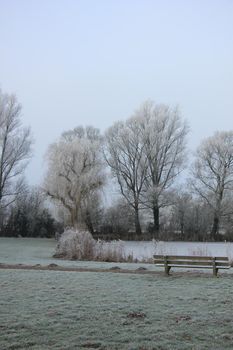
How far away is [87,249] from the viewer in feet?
74.6

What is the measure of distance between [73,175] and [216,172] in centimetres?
1655

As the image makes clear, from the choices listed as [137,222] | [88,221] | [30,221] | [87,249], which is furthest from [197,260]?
[30,221]

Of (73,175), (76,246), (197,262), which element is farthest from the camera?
(73,175)

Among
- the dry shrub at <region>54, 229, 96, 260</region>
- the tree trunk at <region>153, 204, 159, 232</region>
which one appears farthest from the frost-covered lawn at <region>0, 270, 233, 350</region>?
the tree trunk at <region>153, 204, 159, 232</region>

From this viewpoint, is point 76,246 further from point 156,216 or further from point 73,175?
point 156,216

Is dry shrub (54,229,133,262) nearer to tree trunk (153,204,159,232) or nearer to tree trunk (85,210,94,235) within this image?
tree trunk (85,210,94,235)

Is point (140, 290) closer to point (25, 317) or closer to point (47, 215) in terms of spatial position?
point (25, 317)

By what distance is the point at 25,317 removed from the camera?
24.1 ft

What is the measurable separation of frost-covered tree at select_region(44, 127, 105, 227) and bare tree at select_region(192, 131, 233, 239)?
12.6m

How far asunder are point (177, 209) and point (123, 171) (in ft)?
24.7

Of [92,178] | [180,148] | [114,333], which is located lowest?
[114,333]

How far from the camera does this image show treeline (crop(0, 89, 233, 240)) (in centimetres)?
4953

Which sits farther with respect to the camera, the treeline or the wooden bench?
the treeline

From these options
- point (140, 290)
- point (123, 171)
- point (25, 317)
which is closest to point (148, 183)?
point (123, 171)
